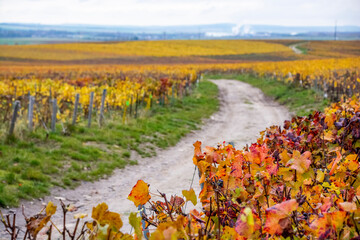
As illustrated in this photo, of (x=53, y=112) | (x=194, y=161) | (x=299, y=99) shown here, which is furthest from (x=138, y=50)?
(x=194, y=161)

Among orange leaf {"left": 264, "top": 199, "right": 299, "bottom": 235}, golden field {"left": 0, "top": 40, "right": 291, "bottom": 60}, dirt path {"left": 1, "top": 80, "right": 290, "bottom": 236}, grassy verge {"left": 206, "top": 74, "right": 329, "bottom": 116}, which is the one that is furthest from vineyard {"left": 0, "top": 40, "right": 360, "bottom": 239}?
golden field {"left": 0, "top": 40, "right": 291, "bottom": 60}

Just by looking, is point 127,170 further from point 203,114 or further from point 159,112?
point 203,114

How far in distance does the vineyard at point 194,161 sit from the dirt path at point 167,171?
0.32m

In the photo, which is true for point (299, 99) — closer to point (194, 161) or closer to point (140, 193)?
point (194, 161)

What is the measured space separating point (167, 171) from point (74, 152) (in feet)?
7.30

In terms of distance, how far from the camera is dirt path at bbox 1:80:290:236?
290 inches

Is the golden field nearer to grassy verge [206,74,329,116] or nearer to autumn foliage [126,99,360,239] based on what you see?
grassy verge [206,74,329,116]

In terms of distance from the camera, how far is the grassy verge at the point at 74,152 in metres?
7.70

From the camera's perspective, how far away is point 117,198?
757cm

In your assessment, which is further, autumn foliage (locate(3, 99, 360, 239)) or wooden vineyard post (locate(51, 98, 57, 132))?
wooden vineyard post (locate(51, 98, 57, 132))

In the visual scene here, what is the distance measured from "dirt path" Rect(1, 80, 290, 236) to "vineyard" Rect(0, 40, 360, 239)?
318 mm

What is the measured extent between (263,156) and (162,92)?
15.9 metres

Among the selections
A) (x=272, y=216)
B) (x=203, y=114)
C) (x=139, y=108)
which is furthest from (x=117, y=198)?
(x=203, y=114)

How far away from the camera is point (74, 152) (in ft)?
31.9
